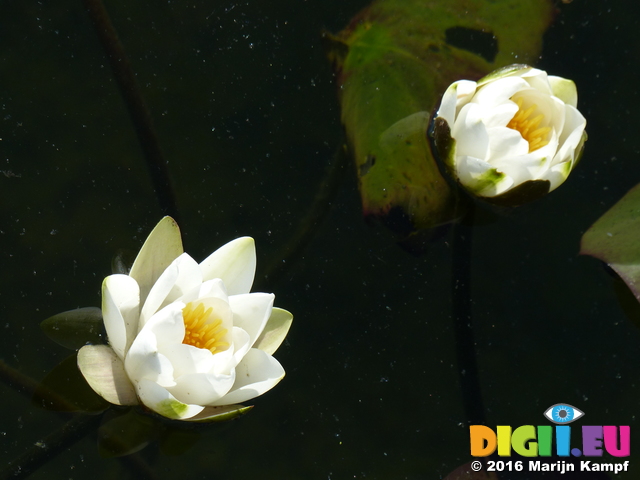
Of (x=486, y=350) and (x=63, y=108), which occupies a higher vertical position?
(x=63, y=108)

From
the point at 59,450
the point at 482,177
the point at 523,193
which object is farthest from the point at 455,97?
the point at 59,450

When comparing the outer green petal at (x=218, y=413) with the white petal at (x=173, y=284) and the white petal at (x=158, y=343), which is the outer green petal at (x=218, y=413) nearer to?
the white petal at (x=158, y=343)

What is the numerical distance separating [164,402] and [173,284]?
274 millimetres

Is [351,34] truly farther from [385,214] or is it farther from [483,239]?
[483,239]

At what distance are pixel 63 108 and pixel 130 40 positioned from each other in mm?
356

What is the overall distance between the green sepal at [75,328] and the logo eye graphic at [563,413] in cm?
147

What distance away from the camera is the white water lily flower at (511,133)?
60.9 inches

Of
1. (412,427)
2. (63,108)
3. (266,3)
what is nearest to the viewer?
(412,427)

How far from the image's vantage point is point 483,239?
6.22 feet

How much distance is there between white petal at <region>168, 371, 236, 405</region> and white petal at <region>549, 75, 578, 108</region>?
1319mm

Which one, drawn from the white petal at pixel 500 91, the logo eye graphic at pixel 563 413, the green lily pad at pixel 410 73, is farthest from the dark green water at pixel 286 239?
the white petal at pixel 500 91

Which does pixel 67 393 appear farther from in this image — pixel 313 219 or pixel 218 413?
pixel 313 219

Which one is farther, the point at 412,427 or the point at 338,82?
the point at 338,82

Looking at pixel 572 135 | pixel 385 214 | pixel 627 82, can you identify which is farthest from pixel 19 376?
pixel 627 82
